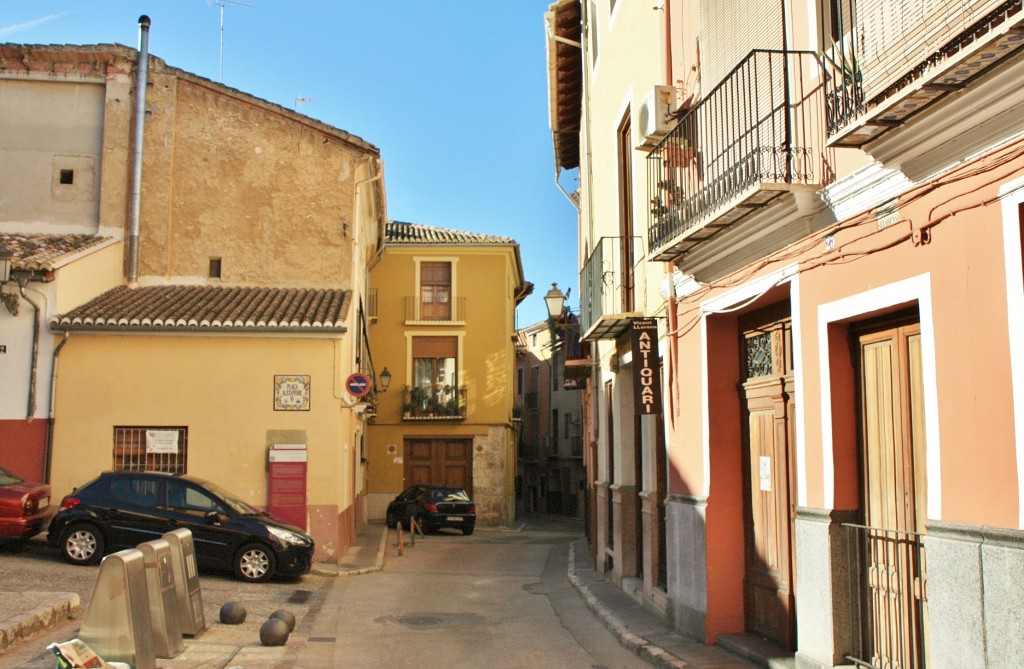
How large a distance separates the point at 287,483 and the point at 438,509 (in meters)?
10.7

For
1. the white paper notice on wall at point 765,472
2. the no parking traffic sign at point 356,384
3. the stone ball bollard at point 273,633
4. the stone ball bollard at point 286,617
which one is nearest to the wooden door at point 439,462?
the no parking traffic sign at point 356,384

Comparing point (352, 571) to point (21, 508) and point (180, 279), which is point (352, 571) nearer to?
point (21, 508)

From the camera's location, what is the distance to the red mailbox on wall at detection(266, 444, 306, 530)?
17047mm

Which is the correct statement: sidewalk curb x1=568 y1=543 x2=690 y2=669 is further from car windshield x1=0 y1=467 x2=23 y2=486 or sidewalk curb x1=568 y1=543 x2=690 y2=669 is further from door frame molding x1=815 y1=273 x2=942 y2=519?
Result: car windshield x1=0 y1=467 x2=23 y2=486

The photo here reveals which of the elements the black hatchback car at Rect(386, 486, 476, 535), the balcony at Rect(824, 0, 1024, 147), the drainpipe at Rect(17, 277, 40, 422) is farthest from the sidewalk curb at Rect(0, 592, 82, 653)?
the black hatchback car at Rect(386, 486, 476, 535)

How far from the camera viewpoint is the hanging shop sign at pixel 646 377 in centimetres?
1122

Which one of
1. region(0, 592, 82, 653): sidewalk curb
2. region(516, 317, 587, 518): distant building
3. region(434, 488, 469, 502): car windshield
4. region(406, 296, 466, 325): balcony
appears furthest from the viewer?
region(516, 317, 587, 518): distant building

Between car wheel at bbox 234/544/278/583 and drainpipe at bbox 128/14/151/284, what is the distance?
776cm

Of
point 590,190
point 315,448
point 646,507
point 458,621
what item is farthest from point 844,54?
point 315,448

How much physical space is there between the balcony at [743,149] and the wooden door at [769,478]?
3.88ft

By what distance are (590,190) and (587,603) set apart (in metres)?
7.26

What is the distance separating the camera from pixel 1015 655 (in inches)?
196

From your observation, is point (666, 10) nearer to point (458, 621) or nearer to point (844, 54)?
point (844, 54)

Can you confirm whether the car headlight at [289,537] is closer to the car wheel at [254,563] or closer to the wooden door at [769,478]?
the car wheel at [254,563]
